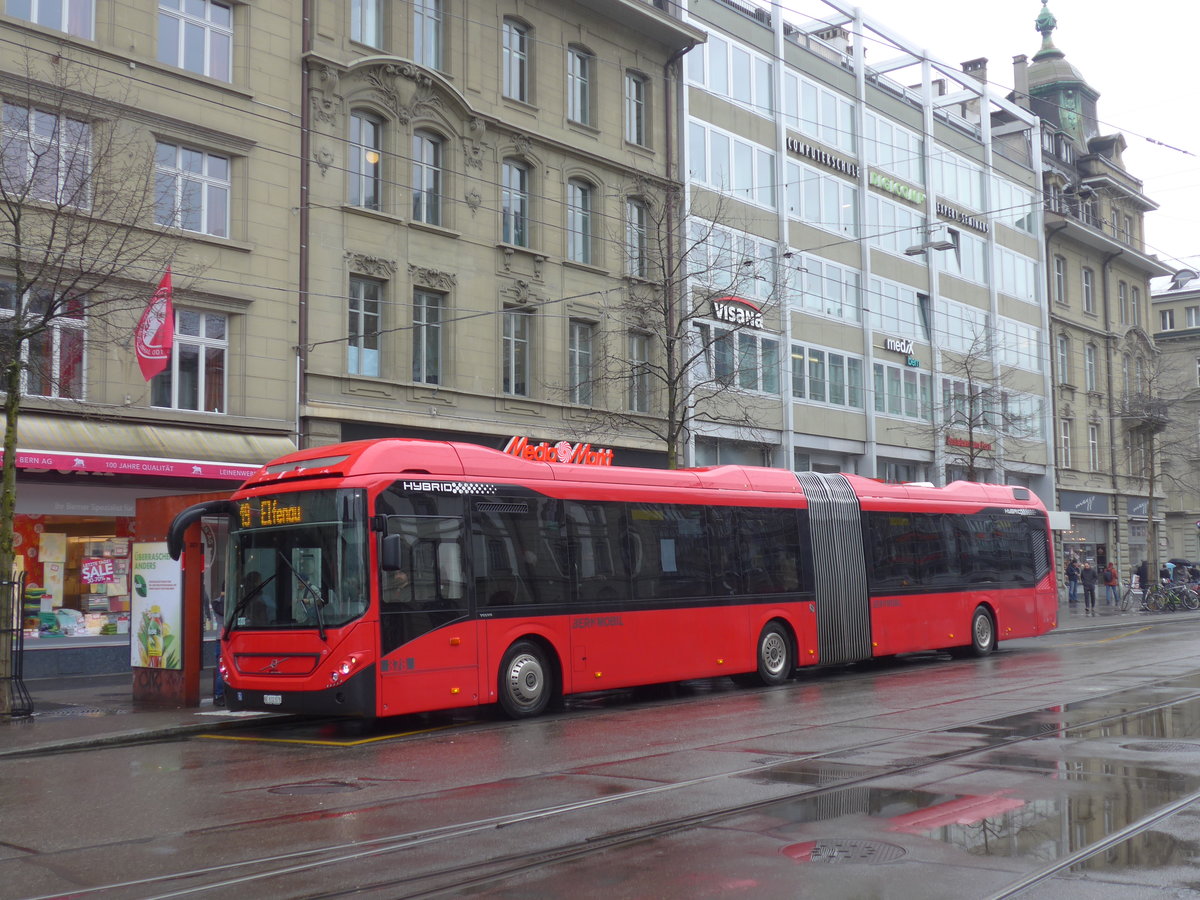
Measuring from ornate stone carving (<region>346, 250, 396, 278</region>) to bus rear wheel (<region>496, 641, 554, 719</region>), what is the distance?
1182 centimetres

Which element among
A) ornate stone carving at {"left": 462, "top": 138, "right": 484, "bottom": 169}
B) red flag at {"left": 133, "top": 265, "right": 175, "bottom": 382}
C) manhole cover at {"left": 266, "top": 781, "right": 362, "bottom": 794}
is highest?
ornate stone carving at {"left": 462, "top": 138, "right": 484, "bottom": 169}

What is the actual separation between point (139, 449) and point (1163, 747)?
52.3 ft

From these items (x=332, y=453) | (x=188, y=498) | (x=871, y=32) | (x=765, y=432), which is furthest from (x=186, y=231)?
(x=871, y=32)

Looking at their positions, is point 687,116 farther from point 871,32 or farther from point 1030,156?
point 1030,156

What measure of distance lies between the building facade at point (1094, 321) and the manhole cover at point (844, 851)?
47.3 meters

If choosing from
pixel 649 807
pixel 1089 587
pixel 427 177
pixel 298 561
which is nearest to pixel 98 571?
pixel 298 561

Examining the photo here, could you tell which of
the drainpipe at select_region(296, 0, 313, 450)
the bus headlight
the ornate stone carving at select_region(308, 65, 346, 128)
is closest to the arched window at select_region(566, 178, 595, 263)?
the ornate stone carving at select_region(308, 65, 346, 128)

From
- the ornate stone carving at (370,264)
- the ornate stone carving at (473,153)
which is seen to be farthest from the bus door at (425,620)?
the ornate stone carving at (473,153)

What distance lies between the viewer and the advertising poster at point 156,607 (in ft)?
56.0

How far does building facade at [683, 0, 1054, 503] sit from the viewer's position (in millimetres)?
35125

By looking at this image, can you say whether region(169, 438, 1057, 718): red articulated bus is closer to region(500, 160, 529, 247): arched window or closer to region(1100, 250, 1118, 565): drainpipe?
region(500, 160, 529, 247): arched window

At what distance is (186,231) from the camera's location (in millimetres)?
21703

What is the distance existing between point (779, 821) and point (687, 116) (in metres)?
28.0

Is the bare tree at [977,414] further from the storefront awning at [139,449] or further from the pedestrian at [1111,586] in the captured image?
the storefront awning at [139,449]
